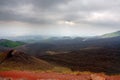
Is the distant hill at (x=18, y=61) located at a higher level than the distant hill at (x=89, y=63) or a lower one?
higher

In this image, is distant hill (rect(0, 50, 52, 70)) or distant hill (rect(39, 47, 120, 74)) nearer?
distant hill (rect(0, 50, 52, 70))

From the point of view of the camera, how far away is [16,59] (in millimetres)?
76125

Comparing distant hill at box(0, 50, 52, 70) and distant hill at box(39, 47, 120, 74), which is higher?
distant hill at box(0, 50, 52, 70)

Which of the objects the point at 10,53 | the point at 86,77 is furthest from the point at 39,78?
the point at 10,53

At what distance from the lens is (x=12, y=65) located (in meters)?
69.8

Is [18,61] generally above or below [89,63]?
above

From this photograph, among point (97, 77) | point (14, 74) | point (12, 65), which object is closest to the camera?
point (97, 77)

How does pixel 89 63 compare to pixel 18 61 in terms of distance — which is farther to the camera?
pixel 89 63

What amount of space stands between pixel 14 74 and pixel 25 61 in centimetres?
5246

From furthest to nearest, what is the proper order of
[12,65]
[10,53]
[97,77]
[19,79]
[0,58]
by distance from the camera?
[10,53]
[0,58]
[12,65]
[19,79]
[97,77]

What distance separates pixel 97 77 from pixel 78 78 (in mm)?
1794

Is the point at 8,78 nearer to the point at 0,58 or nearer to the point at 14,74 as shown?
the point at 14,74

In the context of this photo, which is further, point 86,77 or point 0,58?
point 0,58

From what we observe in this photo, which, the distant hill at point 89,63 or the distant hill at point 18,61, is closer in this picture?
the distant hill at point 18,61
